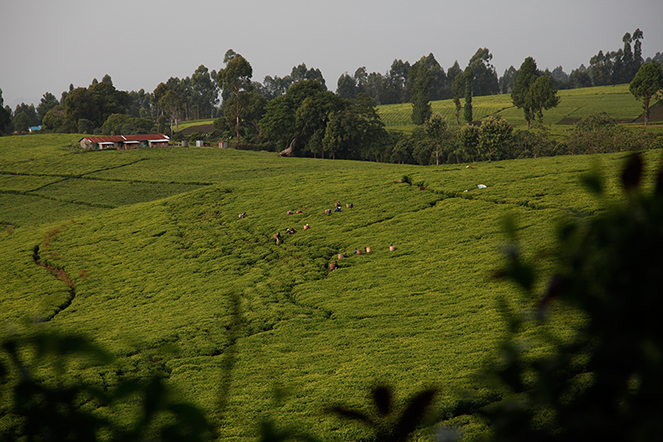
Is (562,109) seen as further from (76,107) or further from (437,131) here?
(76,107)

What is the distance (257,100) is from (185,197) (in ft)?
199

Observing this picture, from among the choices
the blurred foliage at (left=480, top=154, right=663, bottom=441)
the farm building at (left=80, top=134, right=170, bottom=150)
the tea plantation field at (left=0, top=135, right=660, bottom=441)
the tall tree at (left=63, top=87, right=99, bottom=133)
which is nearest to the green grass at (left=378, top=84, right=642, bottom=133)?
the farm building at (left=80, top=134, right=170, bottom=150)

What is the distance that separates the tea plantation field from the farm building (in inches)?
1290

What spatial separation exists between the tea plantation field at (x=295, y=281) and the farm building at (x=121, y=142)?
32.8 meters

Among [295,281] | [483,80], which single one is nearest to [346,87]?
[483,80]

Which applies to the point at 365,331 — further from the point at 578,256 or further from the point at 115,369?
the point at 578,256

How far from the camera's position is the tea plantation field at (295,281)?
10109 mm

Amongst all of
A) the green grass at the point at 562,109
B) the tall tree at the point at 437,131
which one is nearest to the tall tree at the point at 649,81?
the green grass at the point at 562,109

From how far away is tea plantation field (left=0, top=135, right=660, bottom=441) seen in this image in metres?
10.1

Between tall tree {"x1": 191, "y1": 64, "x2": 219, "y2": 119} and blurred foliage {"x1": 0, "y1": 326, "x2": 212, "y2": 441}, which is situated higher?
tall tree {"x1": 191, "y1": 64, "x2": 219, "y2": 119}

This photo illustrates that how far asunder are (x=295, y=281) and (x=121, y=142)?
68464 mm

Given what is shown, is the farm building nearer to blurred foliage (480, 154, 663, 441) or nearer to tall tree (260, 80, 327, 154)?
tall tree (260, 80, 327, 154)

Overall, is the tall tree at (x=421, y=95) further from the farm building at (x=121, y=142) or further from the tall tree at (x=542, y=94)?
the farm building at (x=121, y=142)

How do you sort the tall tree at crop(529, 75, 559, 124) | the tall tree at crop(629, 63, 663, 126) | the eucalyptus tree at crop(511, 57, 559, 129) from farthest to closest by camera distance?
the eucalyptus tree at crop(511, 57, 559, 129)
the tall tree at crop(529, 75, 559, 124)
the tall tree at crop(629, 63, 663, 126)
